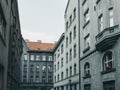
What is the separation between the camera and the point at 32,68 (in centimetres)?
7894

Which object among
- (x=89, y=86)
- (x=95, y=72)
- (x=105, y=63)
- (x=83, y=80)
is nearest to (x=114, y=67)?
(x=105, y=63)

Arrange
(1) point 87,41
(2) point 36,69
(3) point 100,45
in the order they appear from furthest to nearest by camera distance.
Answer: (2) point 36,69
(1) point 87,41
(3) point 100,45

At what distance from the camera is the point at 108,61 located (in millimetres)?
23078

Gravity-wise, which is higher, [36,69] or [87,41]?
[87,41]

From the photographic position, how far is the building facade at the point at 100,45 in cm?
2138

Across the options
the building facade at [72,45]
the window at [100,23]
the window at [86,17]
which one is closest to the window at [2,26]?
the window at [100,23]

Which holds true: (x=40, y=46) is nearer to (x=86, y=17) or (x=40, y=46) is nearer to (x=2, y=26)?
(x=86, y=17)

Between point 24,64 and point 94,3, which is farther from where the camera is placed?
point 24,64

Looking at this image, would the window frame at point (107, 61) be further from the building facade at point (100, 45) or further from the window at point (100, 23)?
the window at point (100, 23)

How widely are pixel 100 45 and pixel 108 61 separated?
65.6 inches

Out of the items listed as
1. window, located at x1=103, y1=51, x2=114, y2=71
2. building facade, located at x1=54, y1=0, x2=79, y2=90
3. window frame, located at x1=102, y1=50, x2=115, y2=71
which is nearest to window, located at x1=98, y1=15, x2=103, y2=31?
window frame, located at x1=102, y1=50, x2=115, y2=71

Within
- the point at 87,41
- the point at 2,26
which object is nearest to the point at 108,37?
the point at 87,41

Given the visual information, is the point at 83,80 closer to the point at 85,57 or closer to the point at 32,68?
the point at 85,57

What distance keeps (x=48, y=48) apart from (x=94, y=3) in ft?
190
